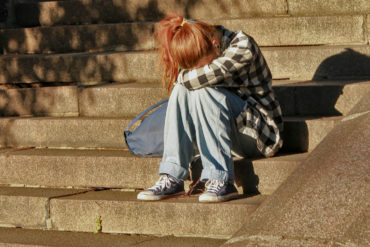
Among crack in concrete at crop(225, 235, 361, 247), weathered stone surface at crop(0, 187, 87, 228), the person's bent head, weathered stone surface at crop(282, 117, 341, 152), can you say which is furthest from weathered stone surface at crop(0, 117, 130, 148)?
crack in concrete at crop(225, 235, 361, 247)

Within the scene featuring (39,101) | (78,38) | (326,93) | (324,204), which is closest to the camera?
(324,204)

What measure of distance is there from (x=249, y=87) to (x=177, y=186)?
2.47 feet

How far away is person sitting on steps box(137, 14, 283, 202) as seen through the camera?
13.3ft

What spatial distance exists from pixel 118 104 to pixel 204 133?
1.36 meters

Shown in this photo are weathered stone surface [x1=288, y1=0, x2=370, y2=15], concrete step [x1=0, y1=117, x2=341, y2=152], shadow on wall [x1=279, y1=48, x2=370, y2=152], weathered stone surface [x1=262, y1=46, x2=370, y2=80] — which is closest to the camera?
shadow on wall [x1=279, y1=48, x2=370, y2=152]

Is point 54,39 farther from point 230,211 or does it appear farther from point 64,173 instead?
point 230,211

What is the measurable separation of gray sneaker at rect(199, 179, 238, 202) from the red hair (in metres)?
0.72

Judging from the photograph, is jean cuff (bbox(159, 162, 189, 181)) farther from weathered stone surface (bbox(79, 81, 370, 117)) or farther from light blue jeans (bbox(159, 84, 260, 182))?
weathered stone surface (bbox(79, 81, 370, 117))

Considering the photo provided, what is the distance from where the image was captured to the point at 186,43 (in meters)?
4.08

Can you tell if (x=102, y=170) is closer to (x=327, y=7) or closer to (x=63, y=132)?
(x=63, y=132)

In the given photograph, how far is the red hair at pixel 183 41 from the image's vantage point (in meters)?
4.08

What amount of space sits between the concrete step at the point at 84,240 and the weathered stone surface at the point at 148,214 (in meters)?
0.05

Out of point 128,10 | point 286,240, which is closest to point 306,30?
point 128,10

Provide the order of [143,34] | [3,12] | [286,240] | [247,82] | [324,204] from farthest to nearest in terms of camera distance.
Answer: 1. [3,12]
2. [143,34]
3. [247,82]
4. [324,204]
5. [286,240]
